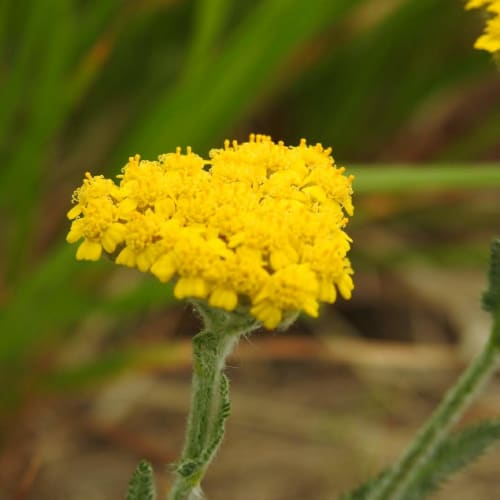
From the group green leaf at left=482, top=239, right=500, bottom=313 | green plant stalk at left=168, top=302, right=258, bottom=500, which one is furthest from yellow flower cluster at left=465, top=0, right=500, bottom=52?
green plant stalk at left=168, top=302, right=258, bottom=500

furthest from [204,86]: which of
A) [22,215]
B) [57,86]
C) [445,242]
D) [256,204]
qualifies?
[445,242]

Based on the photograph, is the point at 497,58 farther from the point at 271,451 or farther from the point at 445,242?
the point at 445,242

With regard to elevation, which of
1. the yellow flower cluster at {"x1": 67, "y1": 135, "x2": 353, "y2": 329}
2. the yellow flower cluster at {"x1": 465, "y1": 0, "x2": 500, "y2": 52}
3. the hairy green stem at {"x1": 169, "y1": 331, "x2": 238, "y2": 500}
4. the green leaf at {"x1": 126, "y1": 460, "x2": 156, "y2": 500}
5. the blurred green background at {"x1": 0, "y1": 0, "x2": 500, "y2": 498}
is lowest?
the green leaf at {"x1": 126, "y1": 460, "x2": 156, "y2": 500}

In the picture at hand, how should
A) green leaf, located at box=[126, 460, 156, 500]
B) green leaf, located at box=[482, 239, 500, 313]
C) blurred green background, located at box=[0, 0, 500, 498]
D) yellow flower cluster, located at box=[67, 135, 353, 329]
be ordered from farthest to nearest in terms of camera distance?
blurred green background, located at box=[0, 0, 500, 498], green leaf, located at box=[482, 239, 500, 313], green leaf, located at box=[126, 460, 156, 500], yellow flower cluster, located at box=[67, 135, 353, 329]

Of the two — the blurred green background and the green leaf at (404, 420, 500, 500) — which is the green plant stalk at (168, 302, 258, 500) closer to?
the green leaf at (404, 420, 500, 500)

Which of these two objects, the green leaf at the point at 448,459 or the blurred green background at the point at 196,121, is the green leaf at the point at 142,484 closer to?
the green leaf at the point at 448,459

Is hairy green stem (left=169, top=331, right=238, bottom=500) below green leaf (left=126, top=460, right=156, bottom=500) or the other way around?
the other way around

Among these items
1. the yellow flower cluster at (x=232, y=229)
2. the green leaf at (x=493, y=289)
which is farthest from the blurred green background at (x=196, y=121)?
the yellow flower cluster at (x=232, y=229)
